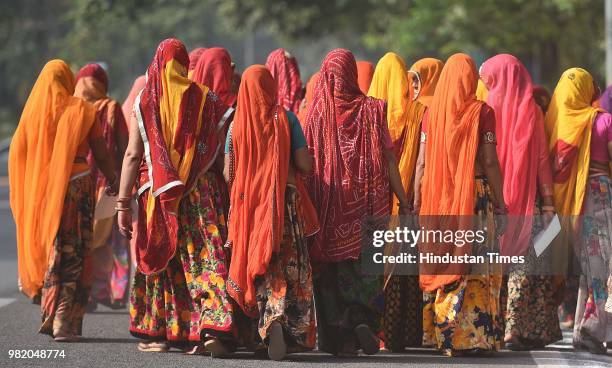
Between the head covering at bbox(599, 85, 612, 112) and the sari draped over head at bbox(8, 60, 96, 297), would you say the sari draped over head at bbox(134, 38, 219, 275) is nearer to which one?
the sari draped over head at bbox(8, 60, 96, 297)

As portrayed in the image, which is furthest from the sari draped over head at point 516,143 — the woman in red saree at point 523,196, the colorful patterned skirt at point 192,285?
the colorful patterned skirt at point 192,285

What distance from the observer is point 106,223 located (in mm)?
10492

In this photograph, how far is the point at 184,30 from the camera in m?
76.8

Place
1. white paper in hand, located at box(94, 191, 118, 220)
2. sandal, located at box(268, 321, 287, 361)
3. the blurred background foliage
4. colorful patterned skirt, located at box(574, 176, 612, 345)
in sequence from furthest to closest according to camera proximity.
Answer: the blurred background foliage, white paper in hand, located at box(94, 191, 118, 220), colorful patterned skirt, located at box(574, 176, 612, 345), sandal, located at box(268, 321, 287, 361)

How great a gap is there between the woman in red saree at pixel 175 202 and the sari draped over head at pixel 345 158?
61cm

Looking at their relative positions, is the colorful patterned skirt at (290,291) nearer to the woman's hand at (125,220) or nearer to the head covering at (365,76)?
the woman's hand at (125,220)

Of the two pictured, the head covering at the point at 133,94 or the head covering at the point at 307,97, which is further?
the head covering at the point at 133,94

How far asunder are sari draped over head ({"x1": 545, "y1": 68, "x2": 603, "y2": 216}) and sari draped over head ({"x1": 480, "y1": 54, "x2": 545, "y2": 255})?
0.13 m

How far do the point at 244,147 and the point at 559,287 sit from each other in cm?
250

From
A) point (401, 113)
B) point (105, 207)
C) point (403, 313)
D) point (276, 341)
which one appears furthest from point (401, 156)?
point (105, 207)

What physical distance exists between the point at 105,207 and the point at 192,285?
7.12ft

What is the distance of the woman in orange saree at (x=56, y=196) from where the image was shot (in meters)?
8.88

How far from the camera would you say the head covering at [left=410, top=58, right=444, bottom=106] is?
925 cm

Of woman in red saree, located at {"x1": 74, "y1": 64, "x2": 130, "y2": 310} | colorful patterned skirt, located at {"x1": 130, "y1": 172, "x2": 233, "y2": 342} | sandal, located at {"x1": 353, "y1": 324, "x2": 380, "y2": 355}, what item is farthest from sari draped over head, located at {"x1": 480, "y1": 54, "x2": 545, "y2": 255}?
woman in red saree, located at {"x1": 74, "y1": 64, "x2": 130, "y2": 310}
